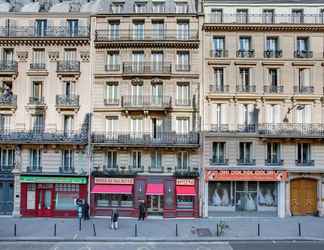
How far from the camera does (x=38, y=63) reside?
2817cm

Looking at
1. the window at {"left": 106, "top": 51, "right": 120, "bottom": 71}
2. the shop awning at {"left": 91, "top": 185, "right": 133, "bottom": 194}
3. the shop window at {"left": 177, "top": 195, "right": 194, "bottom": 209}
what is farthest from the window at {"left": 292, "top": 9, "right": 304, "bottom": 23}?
the shop awning at {"left": 91, "top": 185, "right": 133, "bottom": 194}

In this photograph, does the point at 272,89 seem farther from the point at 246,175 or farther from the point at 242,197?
the point at 242,197

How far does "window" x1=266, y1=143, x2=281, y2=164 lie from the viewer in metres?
27.3

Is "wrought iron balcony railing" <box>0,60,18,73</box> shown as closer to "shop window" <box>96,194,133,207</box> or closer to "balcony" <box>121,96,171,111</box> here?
"balcony" <box>121,96,171,111</box>

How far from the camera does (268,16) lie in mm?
28312

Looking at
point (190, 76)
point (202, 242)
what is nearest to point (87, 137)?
point (190, 76)

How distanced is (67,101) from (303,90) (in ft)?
63.6

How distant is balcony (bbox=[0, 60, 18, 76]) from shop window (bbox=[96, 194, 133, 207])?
12.3 meters

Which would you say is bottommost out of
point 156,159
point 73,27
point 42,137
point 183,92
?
point 156,159

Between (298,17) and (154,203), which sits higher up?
(298,17)

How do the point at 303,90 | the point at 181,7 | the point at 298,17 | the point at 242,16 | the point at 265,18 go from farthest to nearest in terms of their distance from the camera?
the point at 181,7 → the point at 242,16 → the point at 265,18 → the point at 298,17 → the point at 303,90

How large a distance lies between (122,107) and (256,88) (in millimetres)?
11126

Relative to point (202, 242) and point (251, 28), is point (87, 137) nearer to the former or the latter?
point (202, 242)

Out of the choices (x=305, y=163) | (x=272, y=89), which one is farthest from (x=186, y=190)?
(x=272, y=89)
